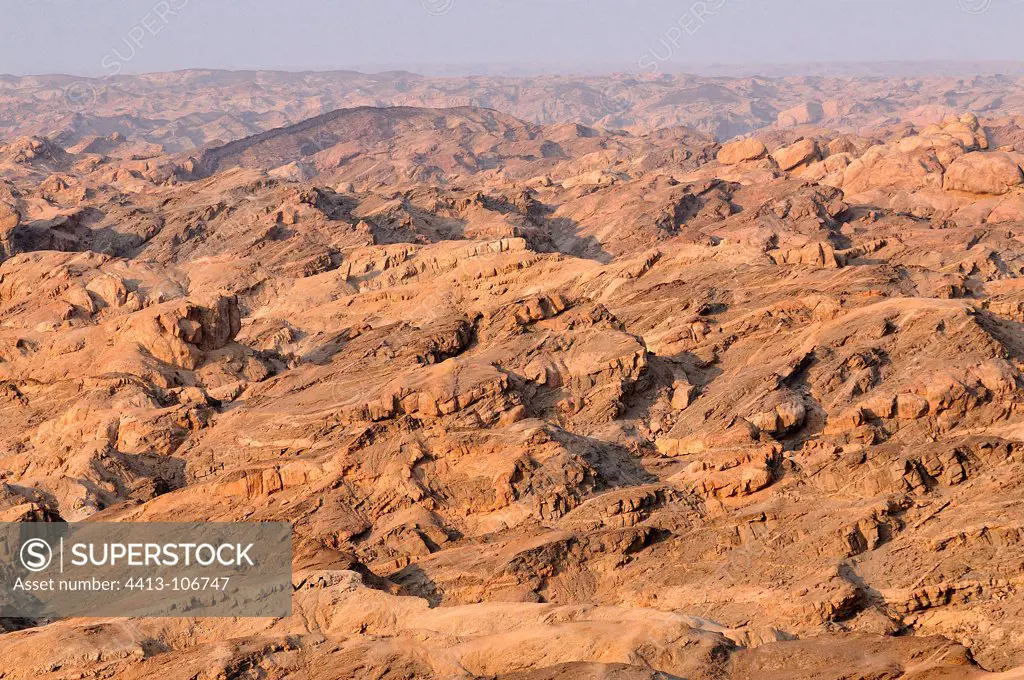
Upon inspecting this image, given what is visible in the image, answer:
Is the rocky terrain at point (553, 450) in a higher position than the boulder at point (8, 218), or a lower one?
lower

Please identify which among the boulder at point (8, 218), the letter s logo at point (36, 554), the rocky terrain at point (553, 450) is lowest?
the letter s logo at point (36, 554)

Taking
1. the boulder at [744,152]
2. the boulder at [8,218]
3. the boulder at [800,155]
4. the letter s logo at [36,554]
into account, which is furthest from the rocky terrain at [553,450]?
the boulder at [744,152]

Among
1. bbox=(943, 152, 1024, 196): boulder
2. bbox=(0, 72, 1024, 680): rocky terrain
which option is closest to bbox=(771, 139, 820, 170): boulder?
bbox=(943, 152, 1024, 196): boulder

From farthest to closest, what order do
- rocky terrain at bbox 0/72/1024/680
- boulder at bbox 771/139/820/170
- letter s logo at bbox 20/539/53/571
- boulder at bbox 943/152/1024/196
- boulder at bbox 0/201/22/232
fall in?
boulder at bbox 771/139/820/170, boulder at bbox 943/152/1024/196, boulder at bbox 0/201/22/232, letter s logo at bbox 20/539/53/571, rocky terrain at bbox 0/72/1024/680

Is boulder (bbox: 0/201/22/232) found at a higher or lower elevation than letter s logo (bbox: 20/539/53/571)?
higher

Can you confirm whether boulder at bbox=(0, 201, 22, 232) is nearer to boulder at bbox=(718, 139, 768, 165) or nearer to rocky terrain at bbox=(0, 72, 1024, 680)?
rocky terrain at bbox=(0, 72, 1024, 680)

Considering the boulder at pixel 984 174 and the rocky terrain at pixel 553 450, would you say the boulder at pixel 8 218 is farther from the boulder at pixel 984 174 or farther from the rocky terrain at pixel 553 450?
the boulder at pixel 984 174

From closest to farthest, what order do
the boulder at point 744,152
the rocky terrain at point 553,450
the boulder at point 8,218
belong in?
the rocky terrain at point 553,450
the boulder at point 8,218
the boulder at point 744,152

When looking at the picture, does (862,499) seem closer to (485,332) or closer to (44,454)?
(485,332)

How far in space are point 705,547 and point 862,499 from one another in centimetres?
380

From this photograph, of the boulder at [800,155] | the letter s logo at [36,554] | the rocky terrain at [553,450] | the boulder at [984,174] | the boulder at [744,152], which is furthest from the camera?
the boulder at [744,152]

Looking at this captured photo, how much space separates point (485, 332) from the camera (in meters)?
45.5

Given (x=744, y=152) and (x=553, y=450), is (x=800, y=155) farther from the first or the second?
(x=553, y=450)

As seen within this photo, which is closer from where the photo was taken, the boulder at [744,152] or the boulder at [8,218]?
the boulder at [8,218]
